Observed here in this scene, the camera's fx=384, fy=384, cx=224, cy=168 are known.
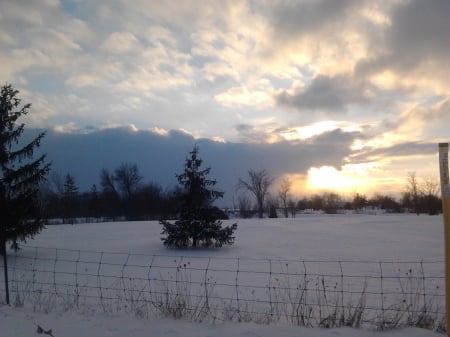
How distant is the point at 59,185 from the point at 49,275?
97877 millimetres

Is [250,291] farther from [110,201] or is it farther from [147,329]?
[110,201]

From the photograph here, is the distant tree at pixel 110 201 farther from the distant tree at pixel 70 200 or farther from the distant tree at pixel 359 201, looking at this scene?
the distant tree at pixel 359 201

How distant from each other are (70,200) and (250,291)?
3434 inches

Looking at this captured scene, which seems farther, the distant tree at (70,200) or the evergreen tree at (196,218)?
the distant tree at (70,200)

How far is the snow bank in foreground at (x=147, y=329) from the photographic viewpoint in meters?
5.25

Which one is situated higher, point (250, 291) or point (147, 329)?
point (147, 329)

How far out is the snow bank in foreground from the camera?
5.25 metres

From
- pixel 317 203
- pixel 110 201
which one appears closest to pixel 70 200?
pixel 110 201

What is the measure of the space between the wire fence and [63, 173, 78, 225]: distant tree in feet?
202

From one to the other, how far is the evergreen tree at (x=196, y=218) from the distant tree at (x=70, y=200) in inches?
2145

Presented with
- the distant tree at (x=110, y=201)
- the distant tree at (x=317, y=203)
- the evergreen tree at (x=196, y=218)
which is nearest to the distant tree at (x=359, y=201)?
the distant tree at (x=317, y=203)

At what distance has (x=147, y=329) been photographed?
559 centimetres

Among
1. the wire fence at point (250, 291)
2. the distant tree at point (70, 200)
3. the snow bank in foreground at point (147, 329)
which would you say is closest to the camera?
the snow bank in foreground at point (147, 329)

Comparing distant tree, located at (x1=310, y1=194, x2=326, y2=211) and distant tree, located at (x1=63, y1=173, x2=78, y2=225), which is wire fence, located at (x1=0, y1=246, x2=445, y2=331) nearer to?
distant tree, located at (x1=63, y1=173, x2=78, y2=225)
